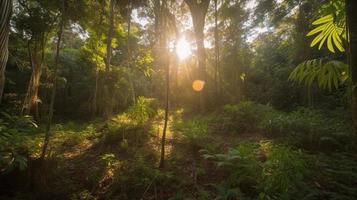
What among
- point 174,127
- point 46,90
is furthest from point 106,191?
point 46,90

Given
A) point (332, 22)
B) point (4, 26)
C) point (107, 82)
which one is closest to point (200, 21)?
point (107, 82)

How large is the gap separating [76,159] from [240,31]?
42.7 feet

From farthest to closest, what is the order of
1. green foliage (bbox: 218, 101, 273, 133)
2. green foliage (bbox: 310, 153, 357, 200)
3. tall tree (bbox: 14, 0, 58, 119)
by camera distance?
tall tree (bbox: 14, 0, 58, 119) → green foliage (bbox: 218, 101, 273, 133) → green foliage (bbox: 310, 153, 357, 200)

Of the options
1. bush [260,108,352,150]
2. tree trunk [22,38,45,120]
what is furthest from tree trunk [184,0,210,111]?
tree trunk [22,38,45,120]

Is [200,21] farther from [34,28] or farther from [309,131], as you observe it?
[309,131]

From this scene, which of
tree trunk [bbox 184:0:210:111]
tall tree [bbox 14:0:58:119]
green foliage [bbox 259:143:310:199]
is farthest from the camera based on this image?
tree trunk [bbox 184:0:210:111]

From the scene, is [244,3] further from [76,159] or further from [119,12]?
[76,159]

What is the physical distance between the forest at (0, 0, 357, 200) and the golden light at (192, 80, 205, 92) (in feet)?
0.40

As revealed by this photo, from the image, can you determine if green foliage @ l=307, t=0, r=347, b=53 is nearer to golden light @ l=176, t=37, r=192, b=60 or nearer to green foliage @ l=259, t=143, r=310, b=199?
green foliage @ l=259, t=143, r=310, b=199

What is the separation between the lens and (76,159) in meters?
5.44

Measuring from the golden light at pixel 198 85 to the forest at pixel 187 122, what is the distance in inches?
4.8

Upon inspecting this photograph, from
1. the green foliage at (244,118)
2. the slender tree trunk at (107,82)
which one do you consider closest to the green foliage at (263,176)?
the green foliage at (244,118)

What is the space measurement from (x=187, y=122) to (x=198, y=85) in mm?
4350

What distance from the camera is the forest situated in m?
3.09
